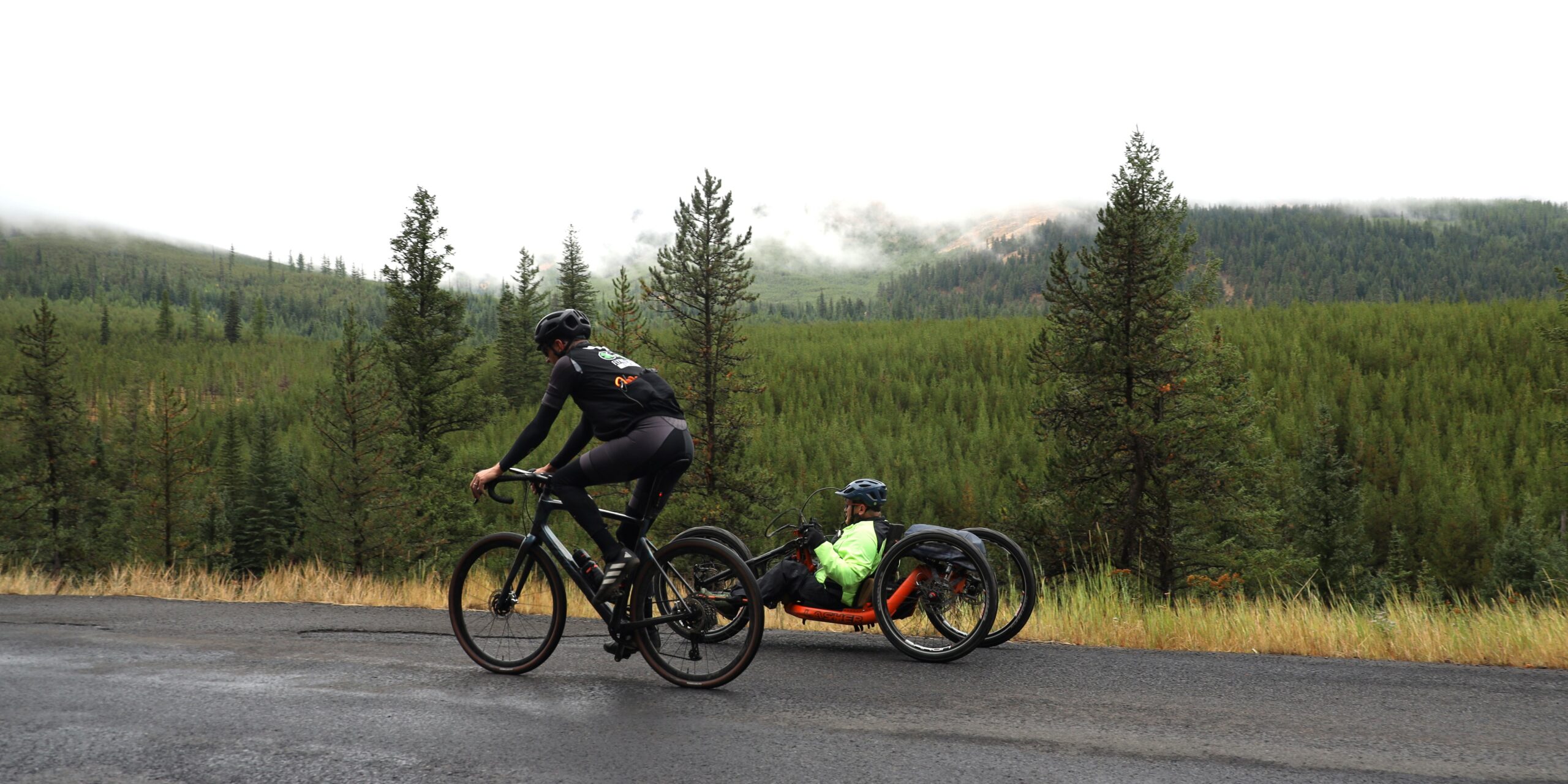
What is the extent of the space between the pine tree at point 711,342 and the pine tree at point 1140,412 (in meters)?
10.1

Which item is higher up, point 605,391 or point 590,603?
point 605,391

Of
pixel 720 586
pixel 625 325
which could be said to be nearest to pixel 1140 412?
pixel 625 325

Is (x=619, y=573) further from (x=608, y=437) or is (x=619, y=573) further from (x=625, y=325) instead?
(x=625, y=325)

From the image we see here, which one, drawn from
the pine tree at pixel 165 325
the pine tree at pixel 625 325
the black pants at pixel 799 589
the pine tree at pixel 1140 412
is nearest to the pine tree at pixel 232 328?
the pine tree at pixel 165 325

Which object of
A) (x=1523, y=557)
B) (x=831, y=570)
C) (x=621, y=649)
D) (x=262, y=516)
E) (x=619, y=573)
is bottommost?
(x=1523, y=557)

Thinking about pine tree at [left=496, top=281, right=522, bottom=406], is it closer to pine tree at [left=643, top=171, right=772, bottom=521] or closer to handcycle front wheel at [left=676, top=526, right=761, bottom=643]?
pine tree at [left=643, top=171, right=772, bottom=521]

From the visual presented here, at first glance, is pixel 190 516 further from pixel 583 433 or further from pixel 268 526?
pixel 583 433

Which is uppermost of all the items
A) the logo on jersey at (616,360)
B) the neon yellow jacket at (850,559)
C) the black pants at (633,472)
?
the logo on jersey at (616,360)

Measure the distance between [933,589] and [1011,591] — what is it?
0.99 meters

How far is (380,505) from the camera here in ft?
111

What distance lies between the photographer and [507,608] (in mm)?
5809

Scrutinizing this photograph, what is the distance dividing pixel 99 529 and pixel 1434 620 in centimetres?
5994

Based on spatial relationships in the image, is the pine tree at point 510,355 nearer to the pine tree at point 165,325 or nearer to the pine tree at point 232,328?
the pine tree at point 232,328

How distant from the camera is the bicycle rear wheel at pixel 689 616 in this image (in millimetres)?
5141
